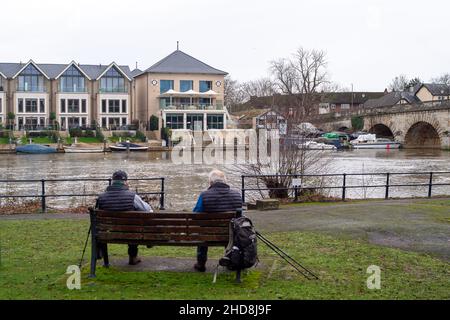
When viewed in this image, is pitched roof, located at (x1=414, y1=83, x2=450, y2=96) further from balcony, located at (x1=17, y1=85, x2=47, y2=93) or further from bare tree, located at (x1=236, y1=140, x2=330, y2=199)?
bare tree, located at (x1=236, y1=140, x2=330, y2=199)

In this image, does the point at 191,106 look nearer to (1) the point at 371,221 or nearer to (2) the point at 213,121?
(2) the point at 213,121

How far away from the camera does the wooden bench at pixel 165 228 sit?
7.42 metres

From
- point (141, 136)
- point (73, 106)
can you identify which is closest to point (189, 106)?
point (141, 136)

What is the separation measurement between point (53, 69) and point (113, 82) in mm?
8786

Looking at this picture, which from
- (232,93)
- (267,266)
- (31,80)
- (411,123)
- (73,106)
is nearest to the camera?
(267,266)

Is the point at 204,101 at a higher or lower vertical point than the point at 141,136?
higher

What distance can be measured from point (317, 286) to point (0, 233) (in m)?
6.90

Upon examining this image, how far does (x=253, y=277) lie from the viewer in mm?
7453

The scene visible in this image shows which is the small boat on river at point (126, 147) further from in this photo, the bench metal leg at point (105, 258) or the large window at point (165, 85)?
the bench metal leg at point (105, 258)

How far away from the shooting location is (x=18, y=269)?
787cm

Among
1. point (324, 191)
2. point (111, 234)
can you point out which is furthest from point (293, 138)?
point (111, 234)

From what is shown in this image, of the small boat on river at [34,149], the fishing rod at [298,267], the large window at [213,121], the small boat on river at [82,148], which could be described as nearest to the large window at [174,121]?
the large window at [213,121]

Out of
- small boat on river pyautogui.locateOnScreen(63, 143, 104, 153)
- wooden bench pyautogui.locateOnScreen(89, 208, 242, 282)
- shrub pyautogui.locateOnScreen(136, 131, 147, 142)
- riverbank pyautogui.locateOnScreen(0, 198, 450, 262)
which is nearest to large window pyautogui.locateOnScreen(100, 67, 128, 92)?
shrub pyautogui.locateOnScreen(136, 131, 147, 142)

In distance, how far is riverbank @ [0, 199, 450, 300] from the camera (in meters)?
6.73
